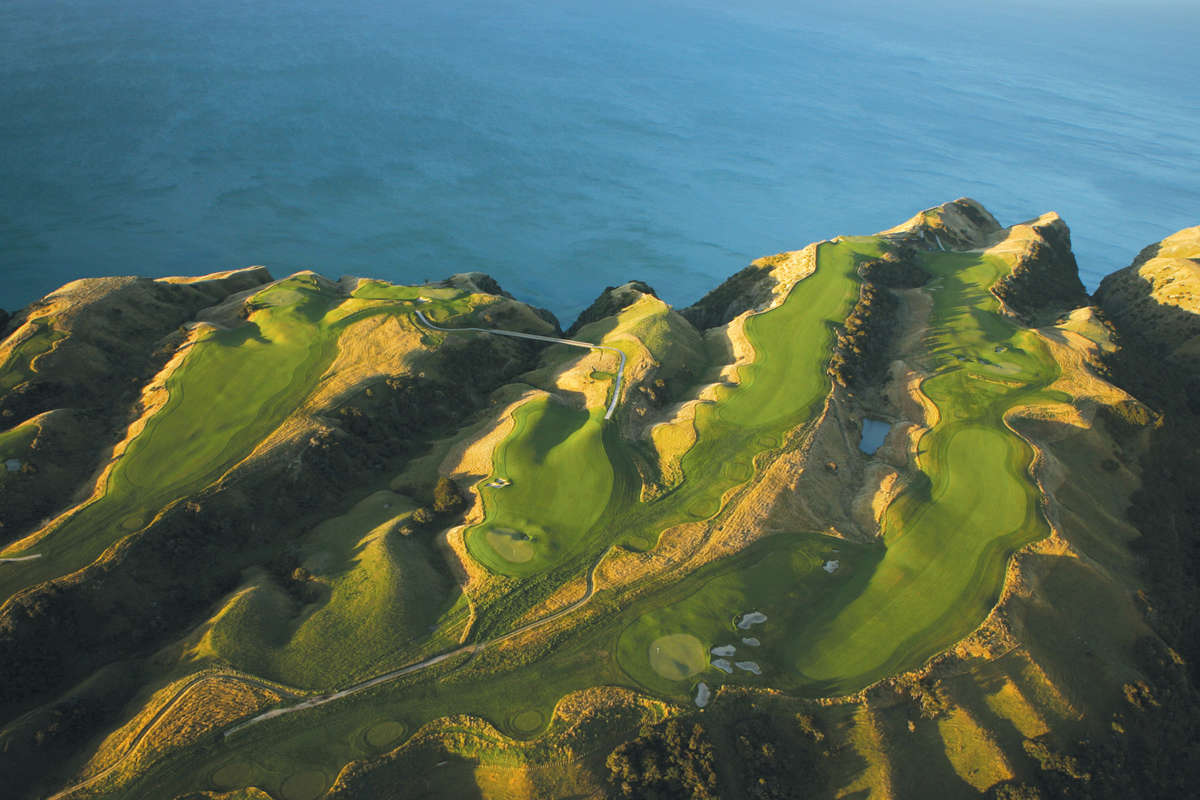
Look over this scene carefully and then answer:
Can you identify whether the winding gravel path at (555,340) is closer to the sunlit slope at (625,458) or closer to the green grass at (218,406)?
the sunlit slope at (625,458)

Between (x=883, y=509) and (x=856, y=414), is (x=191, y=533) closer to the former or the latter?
(x=883, y=509)

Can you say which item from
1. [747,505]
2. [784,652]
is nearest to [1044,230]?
[747,505]

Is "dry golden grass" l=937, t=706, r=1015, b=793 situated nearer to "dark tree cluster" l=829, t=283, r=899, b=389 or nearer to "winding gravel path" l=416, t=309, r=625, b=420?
"winding gravel path" l=416, t=309, r=625, b=420

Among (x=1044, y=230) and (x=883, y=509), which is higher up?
(x=1044, y=230)

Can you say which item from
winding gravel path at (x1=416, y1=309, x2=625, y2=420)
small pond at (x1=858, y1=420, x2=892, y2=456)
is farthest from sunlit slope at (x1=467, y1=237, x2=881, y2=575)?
small pond at (x1=858, y1=420, x2=892, y2=456)

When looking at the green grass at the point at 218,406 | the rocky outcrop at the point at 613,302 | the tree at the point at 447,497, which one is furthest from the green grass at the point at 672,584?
the rocky outcrop at the point at 613,302

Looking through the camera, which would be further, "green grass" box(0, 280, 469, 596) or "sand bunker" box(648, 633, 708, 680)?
"green grass" box(0, 280, 469, 596)
